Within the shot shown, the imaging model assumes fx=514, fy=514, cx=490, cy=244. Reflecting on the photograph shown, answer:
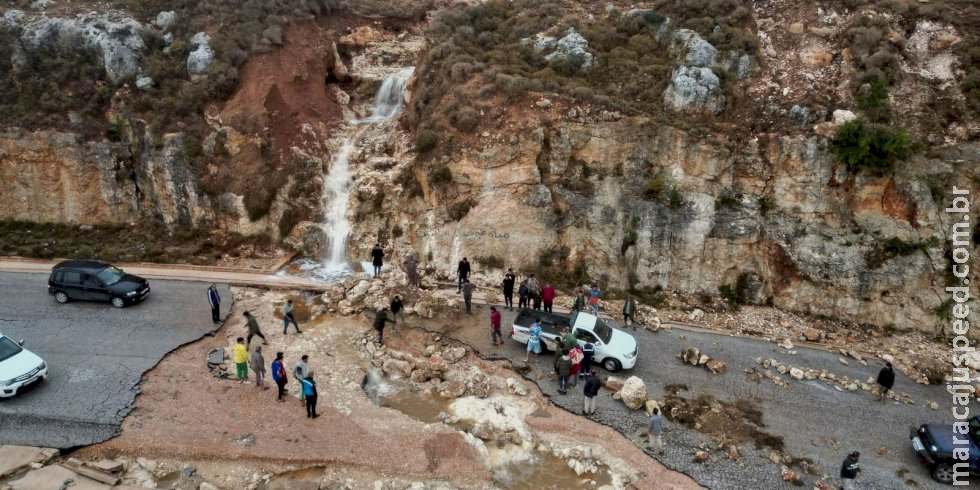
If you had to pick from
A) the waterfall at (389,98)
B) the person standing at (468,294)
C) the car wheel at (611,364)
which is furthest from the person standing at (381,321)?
the waterfall at (389,98)

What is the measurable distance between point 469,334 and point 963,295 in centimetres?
1859

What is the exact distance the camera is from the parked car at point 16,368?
13.5 meters

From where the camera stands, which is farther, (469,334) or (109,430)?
(469,334)

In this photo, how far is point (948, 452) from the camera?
Result: 1258cm

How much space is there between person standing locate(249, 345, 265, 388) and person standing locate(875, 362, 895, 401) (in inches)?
714

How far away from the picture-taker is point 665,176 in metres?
22.1

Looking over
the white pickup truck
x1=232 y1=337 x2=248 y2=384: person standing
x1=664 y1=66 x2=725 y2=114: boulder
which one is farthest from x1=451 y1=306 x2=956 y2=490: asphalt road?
x1=664 y1=66 x2=725 y2=114: boulder

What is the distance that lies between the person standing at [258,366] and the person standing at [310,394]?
1.72 meters

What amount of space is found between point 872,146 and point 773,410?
12.1 meters

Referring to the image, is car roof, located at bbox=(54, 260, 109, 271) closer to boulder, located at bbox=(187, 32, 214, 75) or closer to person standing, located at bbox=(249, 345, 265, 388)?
person standing, located at bbox=(249, 345, 265, 388)

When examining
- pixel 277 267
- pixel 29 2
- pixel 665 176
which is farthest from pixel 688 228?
pixel 29 2

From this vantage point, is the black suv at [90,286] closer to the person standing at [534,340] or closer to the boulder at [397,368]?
the boulder at [397,368]

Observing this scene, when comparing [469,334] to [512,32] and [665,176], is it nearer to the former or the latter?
[665,176]

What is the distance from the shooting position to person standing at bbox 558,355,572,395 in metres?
14.9
